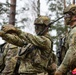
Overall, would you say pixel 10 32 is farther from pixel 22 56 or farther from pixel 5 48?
pixel 5 48

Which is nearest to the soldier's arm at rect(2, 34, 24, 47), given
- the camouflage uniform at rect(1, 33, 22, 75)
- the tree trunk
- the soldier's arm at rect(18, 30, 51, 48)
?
the soldier's arm at rect(18, 30, 51, 48)

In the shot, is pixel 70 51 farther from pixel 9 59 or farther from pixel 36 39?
pixel 9 59

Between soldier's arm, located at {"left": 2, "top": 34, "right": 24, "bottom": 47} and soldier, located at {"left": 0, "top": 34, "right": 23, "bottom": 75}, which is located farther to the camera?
soldier, located at {"left": 0, "top": 34, "right": 23, "bottom": 75}

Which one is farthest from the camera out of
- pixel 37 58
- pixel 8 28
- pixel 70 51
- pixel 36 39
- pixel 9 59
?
pixel 9 59

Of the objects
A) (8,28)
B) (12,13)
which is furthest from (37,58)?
(12,13)

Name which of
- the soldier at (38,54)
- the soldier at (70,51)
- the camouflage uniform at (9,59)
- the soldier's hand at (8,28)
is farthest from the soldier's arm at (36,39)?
the camouflage uniform at (9,59)

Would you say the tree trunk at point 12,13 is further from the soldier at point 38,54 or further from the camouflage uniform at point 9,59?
the soldier at point 38,54

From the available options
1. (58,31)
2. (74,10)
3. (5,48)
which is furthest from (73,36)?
(58,31)

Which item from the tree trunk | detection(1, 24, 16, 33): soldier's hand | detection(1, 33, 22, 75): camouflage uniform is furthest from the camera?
the tree trunk

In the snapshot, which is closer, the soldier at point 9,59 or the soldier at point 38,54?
the soldier at point 38,54

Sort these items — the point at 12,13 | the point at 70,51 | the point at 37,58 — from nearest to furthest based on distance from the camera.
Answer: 1. the point at 70,51
2. the point at 37,58
3. the point at 12,13

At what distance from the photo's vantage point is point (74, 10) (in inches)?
228

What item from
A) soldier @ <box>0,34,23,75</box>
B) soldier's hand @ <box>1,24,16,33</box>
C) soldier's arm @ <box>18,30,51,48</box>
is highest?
soldier's hand @ <box>1,24,16,33</box>

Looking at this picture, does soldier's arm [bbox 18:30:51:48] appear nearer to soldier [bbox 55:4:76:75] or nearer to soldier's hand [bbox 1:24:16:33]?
soldier's hand [bbox 1:24:16:33]
